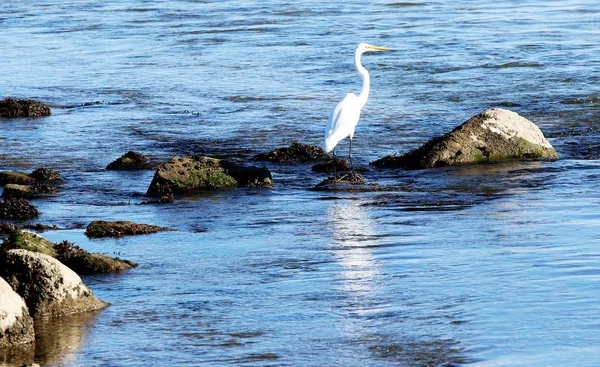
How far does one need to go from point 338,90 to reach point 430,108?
9.24 ft

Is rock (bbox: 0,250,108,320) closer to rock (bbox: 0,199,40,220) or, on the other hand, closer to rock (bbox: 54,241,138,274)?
rock (bbox: 54,241,138,274)

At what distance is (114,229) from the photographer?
37.3 ft

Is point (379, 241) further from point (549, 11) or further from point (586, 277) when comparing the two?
point (549, 11)

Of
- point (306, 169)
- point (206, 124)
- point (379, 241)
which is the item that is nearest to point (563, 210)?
point (379, 241)

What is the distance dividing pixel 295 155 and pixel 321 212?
371 cm

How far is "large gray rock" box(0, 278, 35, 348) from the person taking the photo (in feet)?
25.2

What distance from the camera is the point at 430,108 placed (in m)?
21.1

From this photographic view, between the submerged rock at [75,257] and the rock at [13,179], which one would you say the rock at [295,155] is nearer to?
the rock at [13,179]

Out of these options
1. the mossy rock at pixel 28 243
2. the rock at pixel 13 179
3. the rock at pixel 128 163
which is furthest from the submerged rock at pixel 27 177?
the mossy rock at pixel 28 243

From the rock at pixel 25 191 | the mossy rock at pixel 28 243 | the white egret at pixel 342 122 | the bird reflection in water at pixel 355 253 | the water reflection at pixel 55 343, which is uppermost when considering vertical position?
the white egret at pixel 342 122

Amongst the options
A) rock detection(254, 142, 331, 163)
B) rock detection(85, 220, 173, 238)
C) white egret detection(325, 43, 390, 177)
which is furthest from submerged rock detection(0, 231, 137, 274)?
rock detection(254, 142, 331, 163)

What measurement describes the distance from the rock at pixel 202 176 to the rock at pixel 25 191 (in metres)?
1.27

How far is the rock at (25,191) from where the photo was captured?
13672 mm

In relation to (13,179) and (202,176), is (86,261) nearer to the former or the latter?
(202,176)
